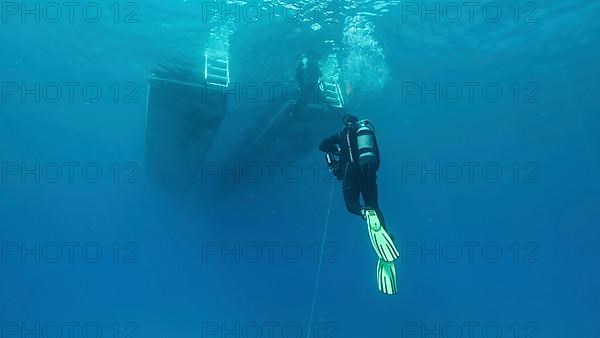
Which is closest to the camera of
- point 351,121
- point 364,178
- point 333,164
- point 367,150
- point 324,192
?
point 367,150

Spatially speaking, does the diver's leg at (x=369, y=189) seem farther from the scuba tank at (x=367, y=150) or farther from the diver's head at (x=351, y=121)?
the diver's head at (x=351, y=121)

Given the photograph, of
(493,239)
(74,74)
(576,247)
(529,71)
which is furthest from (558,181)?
(74,74)

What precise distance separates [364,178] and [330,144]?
1011mm

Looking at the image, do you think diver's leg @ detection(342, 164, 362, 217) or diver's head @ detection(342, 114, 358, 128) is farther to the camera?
diver's head @ detection(342, 114, 358, 128)

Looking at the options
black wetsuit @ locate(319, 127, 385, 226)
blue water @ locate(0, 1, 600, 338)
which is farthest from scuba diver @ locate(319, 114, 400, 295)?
blue water @ locate(0, 1, 600, 338)

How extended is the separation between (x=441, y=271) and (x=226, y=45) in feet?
186

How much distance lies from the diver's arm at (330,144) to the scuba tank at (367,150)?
842 millimetres

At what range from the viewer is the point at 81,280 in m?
46.5

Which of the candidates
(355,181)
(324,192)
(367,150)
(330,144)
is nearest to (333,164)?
(330,144)

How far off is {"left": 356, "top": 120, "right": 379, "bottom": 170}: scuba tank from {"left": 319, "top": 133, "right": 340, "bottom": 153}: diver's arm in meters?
0.84

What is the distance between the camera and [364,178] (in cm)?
784

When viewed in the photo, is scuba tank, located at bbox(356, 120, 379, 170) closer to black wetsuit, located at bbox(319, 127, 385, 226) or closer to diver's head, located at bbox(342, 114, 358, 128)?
black wetsuit, located at bbox(319, 127, 385, 226)

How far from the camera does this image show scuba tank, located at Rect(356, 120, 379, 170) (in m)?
7.35

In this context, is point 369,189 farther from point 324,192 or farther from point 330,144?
point 324,192
